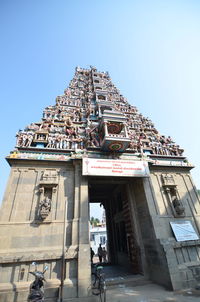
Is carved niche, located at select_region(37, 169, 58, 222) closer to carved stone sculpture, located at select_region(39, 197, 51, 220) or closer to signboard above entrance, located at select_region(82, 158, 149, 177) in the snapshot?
carved stone sculpture, located at select_region(39, 197, 51, 220)

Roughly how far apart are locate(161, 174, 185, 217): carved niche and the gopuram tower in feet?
0.25

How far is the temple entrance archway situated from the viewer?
1173 centimetres

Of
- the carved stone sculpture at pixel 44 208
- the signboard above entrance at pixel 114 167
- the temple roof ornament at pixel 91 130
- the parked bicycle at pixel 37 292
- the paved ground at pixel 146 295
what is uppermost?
the temple roof ornament at pixel 91 130

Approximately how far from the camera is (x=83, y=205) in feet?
32.9

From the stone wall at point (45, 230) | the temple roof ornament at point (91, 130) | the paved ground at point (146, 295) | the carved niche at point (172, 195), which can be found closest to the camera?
the paved ground at point (146, 295)

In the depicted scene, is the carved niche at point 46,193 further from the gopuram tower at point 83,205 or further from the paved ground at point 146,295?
the paved ground at point 146,295

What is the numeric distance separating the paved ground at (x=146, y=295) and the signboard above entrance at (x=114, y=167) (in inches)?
272

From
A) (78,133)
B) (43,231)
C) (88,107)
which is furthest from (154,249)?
(88,107)

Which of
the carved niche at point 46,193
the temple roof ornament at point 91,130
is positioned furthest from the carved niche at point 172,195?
the carved niche at point 46,193

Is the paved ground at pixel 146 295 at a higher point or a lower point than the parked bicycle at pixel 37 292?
lower

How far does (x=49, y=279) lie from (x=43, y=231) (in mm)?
2460

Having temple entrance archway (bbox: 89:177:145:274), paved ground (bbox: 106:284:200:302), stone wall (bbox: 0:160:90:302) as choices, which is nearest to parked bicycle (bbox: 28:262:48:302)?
stone wall (bbox: 0:160:90:302)

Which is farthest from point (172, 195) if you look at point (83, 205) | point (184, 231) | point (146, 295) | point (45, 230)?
point (45, 230)

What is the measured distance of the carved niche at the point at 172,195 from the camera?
1163 cm
